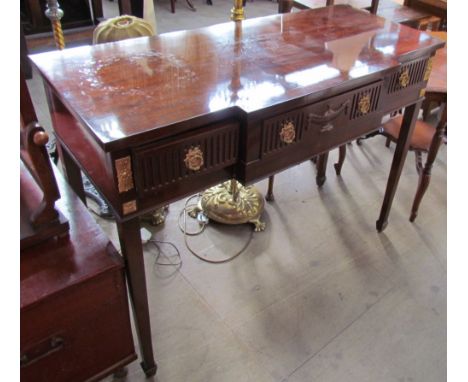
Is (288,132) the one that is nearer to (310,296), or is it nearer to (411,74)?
(411,74)

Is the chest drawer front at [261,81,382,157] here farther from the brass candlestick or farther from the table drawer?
the brass candlestick

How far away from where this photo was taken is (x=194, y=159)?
36.3 inches

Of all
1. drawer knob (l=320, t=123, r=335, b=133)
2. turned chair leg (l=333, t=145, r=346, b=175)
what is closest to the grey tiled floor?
turned chair leg (l=333, t=145, r=346, b=175)

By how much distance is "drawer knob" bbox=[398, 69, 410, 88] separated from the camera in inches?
50.8

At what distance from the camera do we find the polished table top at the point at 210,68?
87cm

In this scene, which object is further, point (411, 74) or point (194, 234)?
point (194, 234)

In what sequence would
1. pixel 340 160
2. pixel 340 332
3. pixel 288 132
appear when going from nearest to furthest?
pixel 288 132, pixel 340 332, pixel 340 160

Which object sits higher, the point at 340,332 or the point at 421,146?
the point at 421,146

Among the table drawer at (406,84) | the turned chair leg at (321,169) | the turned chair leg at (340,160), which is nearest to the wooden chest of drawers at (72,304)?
the table drawer at (406,84)

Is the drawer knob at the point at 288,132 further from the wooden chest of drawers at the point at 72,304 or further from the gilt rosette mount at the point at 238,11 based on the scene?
the gilt rosette mount at the point at 238,11

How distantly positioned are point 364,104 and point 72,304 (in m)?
Result: 0.90

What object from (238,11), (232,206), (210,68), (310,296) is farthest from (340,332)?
(238,11)

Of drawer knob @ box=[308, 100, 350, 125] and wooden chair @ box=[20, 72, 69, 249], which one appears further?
drawer knob @ box=[308, 100, 350, 125]

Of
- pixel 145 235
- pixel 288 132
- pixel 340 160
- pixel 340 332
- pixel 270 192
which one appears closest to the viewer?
pixel 288 132
